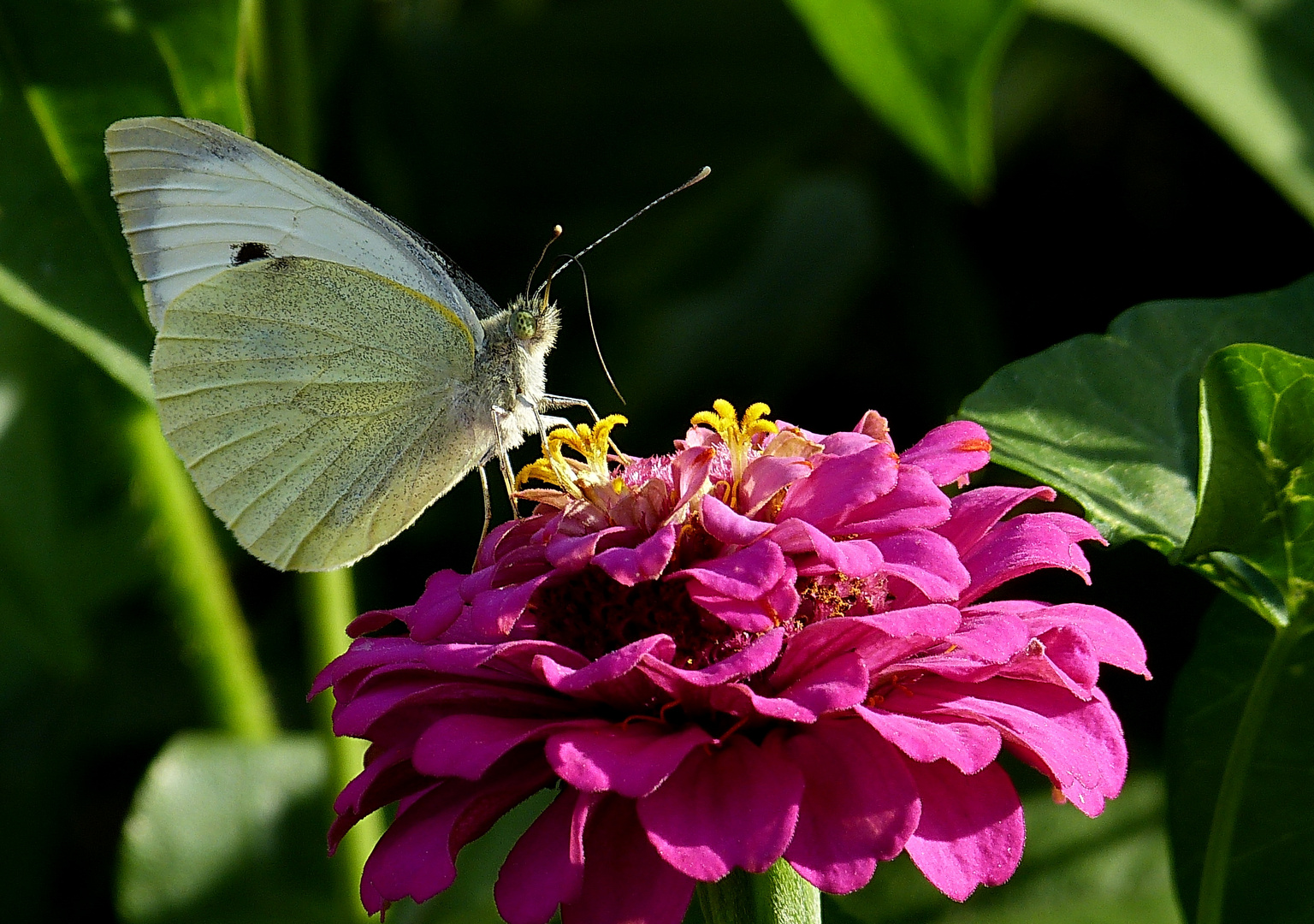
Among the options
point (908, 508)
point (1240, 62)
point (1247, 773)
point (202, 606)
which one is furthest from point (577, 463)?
point (1240, 62)

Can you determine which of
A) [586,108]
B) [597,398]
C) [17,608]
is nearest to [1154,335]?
[597,398]

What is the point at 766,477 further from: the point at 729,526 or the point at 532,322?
the point at 532,322

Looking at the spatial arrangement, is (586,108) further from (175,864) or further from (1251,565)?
(1251,565)

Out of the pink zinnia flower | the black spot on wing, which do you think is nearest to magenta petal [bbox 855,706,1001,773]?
the pink zinnia flower

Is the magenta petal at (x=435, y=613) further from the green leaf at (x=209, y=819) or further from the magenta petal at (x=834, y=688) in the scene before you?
the green leaf at (x=209, y=819)

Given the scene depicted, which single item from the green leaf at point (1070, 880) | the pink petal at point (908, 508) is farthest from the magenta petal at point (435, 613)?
the green leaf at point (1070, 880)

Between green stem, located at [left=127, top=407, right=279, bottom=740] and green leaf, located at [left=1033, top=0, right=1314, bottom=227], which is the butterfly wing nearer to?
green stem, located at [left=127, top=407, right=279, bottom=740]
